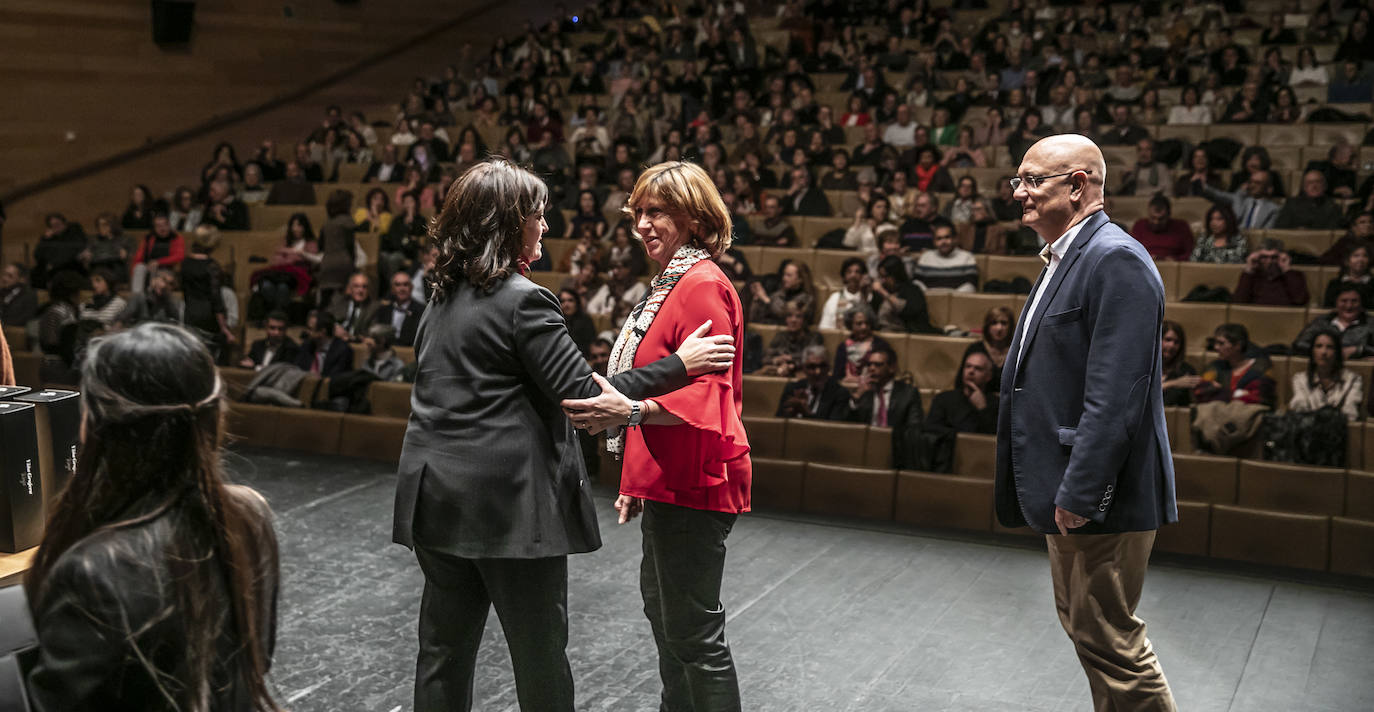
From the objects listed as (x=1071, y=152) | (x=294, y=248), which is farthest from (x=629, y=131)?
(x=1071, y=152)

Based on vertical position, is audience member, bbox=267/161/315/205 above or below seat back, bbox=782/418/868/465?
above

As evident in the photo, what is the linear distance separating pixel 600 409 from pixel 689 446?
0.25m

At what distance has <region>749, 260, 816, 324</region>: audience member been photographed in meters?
6.32

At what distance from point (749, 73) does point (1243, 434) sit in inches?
243

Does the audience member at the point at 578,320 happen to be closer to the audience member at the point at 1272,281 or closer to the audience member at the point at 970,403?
the audience member at the point at 970,403

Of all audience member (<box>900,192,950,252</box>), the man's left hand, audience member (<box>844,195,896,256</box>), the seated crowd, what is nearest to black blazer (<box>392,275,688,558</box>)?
the man's left hand

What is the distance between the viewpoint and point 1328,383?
4883mm

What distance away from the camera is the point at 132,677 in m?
1.25

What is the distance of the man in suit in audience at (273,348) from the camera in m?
6.55

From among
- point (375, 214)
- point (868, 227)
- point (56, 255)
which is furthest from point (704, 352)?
point (56, 255)

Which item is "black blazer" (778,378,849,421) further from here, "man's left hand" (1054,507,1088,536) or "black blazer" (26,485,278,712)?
"black blazer" (26,485,278,712)

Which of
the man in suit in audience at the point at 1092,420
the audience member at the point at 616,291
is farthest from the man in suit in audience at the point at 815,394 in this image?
the man in suit in audience at the point at 1092,420

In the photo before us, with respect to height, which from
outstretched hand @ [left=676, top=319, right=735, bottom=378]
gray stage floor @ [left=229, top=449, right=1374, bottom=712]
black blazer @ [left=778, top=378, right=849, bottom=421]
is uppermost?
outstretched hand @ [left=676, top=319, right=735, bottom=378]

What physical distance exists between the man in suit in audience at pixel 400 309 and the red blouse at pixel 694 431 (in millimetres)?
4678
